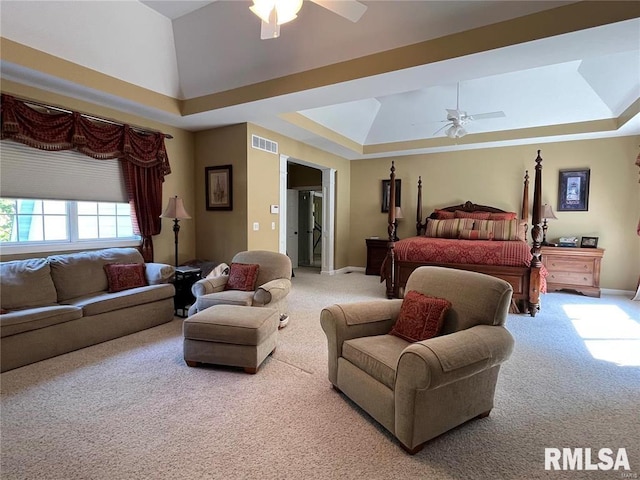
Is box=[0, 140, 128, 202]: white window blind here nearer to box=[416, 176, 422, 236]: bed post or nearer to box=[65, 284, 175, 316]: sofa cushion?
box=[65, 284, 175, 316]: sofa cushion

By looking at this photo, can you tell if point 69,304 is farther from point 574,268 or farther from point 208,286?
point 574,268

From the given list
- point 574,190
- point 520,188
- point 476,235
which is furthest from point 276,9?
point 574,190

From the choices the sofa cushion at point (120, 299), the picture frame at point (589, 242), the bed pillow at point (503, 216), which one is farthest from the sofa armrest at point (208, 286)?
the picture frame at point (589, 242)

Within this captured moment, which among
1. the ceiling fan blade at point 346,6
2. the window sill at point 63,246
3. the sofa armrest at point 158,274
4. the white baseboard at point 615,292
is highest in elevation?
the ceiling fan blade at point 346,6

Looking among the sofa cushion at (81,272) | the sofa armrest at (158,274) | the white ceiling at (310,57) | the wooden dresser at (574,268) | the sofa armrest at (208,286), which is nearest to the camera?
the white ceiling at (310,57)

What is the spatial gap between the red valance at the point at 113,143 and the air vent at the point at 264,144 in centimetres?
128

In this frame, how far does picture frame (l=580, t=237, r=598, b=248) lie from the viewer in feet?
18.3

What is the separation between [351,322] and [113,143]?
12.4 feet

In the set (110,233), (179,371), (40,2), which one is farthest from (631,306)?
(40,2)

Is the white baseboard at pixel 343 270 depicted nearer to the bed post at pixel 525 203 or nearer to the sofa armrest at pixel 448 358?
the bed post at pixel 525 203

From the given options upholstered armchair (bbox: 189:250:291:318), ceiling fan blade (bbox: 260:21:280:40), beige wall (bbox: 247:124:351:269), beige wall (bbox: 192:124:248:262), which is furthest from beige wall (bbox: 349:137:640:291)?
ceiling fan blade (bbox: 260:21:280:40)

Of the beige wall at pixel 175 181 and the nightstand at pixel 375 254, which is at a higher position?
the beige wall at pixel 175 181

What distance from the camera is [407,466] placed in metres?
1.75

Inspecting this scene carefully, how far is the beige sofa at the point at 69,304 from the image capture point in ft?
9.31
